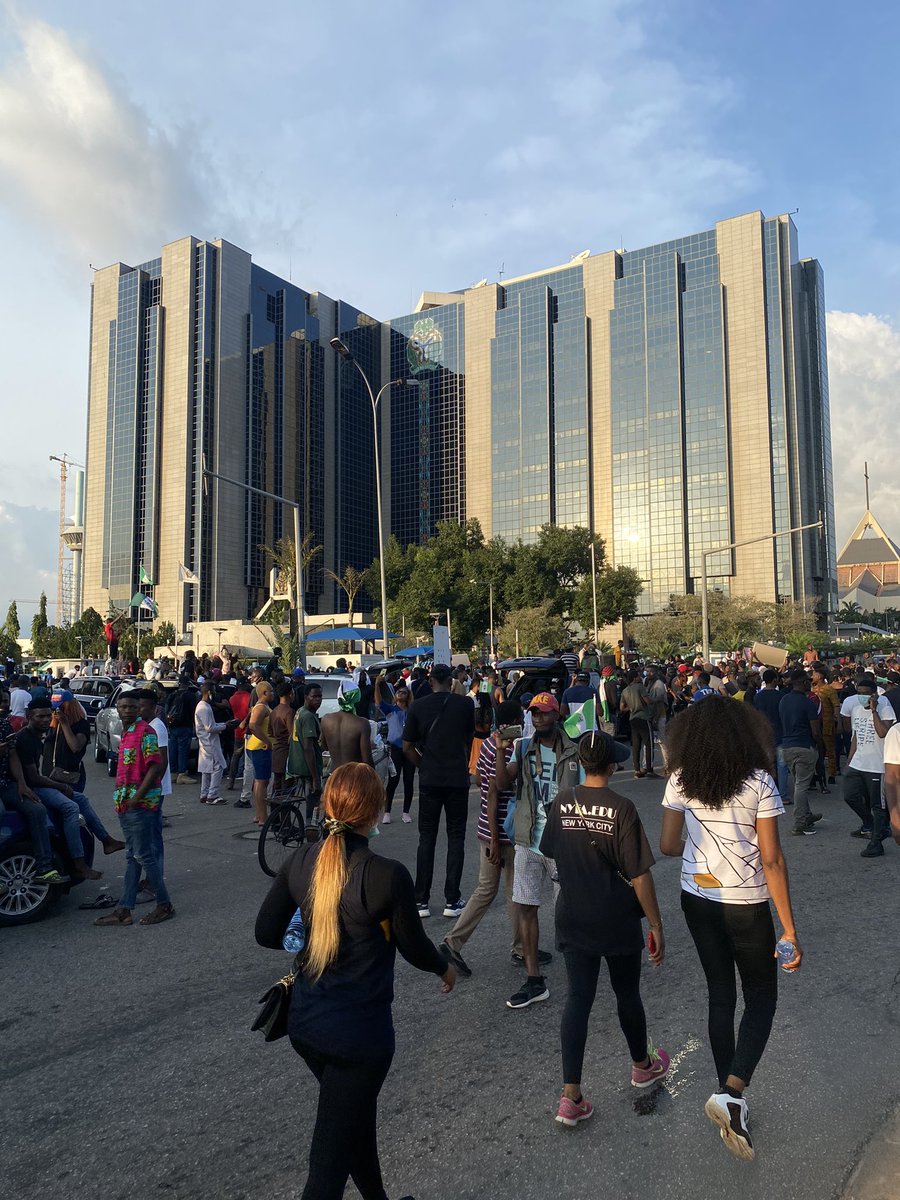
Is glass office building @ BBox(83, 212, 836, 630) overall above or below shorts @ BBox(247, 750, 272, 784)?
above

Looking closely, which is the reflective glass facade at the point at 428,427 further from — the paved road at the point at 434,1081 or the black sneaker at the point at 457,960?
the black sneaker at the point at 457,960

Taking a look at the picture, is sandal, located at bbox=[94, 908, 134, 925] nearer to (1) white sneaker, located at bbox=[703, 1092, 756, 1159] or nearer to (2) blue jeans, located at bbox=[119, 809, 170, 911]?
(2) blue jeans, located at bbox=[119, 809, 170, 911]

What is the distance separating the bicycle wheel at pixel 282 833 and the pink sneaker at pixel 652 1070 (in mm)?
5273

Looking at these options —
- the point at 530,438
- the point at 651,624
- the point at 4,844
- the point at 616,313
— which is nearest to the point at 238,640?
the point at 651,624

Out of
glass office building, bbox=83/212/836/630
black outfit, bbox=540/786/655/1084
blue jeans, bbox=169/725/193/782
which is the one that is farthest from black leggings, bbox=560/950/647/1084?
glass office building, bbox=83/212/836/630

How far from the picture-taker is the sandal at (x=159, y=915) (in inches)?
257

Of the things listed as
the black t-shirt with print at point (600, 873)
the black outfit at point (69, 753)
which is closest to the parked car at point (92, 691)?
the black outfit at point (69, 753)

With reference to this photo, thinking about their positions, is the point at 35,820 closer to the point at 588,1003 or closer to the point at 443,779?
the point at 443,779

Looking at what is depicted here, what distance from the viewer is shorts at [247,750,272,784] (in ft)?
33.5

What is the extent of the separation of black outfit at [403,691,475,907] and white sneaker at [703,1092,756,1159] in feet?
10.4

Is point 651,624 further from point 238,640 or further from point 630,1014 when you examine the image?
point 630,1014

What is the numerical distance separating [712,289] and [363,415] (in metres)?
48.9

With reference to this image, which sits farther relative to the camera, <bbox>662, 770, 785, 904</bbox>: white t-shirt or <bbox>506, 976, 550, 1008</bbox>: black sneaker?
<bbox>506, 976, 550, 1008</bbox>: black sneaker

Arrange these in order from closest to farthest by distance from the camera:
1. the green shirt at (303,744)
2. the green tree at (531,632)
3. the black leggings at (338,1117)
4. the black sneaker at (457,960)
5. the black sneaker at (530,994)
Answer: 1. the black leggings at (338,1117)
2. the black sneaker at (530,994)
3. the black sneaker at (457,960)
4. the green shirt at (303,744)
5. the green tree at (531,632)
